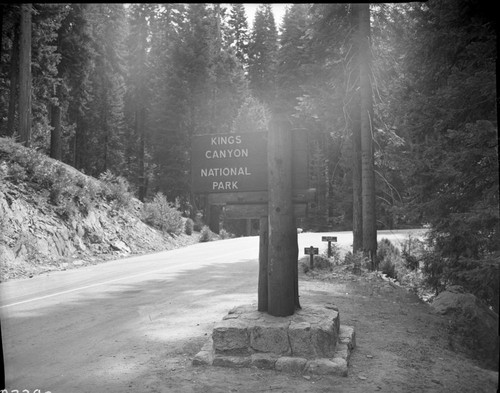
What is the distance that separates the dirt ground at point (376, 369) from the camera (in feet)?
14.4

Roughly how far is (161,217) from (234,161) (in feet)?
59.7

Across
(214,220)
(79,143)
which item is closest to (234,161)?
(214,220)

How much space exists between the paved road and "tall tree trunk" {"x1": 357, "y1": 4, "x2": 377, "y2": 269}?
4094 mm

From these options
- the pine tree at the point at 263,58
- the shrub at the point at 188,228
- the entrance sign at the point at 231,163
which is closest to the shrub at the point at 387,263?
the entrance sign at the point at 231,163

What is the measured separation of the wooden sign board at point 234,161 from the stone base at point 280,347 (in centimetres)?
182

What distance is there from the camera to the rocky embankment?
12.5 meters

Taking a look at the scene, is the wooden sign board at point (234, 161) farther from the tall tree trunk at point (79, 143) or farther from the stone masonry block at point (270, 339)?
the tall tree trunk at point (79, 143)

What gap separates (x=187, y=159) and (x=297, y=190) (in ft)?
96.6

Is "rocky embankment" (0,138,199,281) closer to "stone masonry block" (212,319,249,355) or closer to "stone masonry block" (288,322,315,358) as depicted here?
"stone masonry block" (212,319,249,355)

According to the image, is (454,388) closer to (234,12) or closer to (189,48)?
(189,48)

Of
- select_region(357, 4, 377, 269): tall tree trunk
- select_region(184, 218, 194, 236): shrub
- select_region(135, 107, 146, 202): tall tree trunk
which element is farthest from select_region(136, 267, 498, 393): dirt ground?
select_region(135, 107, 146, 202): tall tree trunk

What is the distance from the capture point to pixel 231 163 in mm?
5582

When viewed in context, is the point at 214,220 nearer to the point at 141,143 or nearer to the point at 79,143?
the point at 141,143

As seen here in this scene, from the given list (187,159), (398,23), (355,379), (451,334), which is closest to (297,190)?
(355,379)
